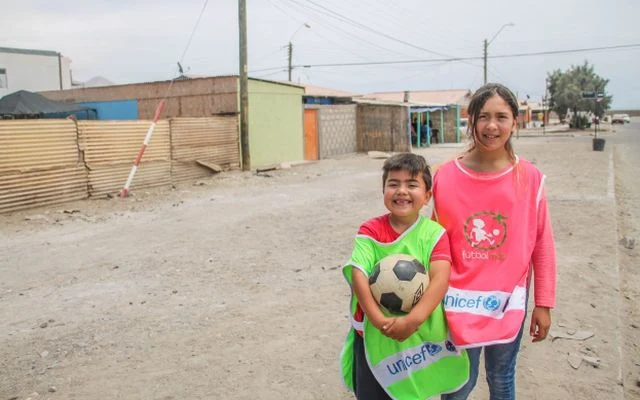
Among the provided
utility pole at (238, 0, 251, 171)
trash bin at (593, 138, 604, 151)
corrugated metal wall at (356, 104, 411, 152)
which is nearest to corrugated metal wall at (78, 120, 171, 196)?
utility pole at (238, 0, 251, 171)

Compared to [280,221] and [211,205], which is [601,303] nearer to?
[280,221]

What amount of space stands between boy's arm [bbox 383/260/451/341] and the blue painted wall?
71.6 feet

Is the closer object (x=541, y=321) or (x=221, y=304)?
(x=541, y=321)

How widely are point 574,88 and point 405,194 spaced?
6101cm

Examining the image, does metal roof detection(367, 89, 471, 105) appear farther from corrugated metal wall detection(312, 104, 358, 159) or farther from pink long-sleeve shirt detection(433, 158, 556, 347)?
pink long-sleeve shirt detection(433, 158, 556, 347)

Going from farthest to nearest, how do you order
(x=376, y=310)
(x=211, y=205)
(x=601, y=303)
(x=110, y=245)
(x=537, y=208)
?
1. (x=211, y=205)
2. (x=110, y=245)
3. (x=601, y=303)
4. (x=537, y=208)
5. (x=376, y=310)

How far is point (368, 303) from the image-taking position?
204 cm

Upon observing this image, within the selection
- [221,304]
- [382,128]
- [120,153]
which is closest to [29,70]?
[382,128]

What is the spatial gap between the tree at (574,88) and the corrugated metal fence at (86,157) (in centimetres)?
5048

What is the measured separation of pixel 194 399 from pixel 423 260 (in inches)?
Result: 72.3

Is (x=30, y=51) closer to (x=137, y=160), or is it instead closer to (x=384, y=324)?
(x=137, y=160)

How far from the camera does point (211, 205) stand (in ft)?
36.1

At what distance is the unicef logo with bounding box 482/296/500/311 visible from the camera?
6.97 ft

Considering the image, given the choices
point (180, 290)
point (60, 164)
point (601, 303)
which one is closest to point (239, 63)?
point (60, 164)
